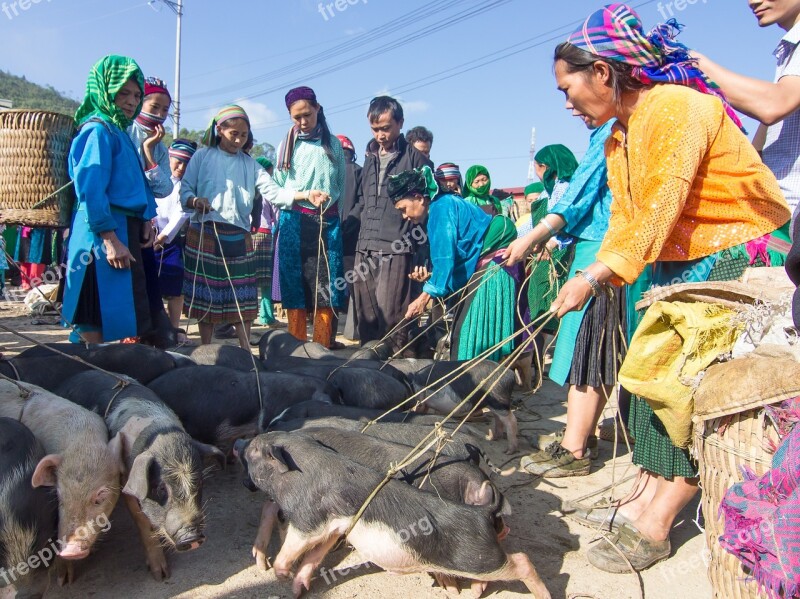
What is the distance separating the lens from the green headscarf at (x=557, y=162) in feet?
17.2

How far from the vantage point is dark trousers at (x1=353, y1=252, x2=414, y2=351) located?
21.2 ft

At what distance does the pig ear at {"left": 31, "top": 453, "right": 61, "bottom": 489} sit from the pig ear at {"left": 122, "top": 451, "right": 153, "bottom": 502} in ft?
0.97

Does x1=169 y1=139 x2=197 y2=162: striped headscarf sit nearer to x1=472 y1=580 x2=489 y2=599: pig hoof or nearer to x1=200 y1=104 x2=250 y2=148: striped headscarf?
x1=200 y1=104 x2=250 y2=148: striped headscarf

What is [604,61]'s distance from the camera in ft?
7.64

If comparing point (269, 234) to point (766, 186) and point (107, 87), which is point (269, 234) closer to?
point (107, 87)

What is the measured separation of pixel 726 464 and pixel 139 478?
2373 mm

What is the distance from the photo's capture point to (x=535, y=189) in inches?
362

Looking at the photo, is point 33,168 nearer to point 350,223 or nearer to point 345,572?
point 345,572

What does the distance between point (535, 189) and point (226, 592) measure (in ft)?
25.7

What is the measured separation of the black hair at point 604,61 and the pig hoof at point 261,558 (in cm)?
257

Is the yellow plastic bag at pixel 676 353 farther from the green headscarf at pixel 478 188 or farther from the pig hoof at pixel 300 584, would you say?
the green headscarf at pixel 478 188

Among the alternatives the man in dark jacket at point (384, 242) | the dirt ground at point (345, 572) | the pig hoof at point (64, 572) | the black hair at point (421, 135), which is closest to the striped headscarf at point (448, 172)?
the black hair at point (421, 135)

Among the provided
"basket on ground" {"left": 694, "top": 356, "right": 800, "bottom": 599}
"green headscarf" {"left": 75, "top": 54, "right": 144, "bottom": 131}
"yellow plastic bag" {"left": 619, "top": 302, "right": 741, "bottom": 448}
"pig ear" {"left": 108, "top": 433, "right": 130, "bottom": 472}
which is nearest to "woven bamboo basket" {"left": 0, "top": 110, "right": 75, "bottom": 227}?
"green headscarf" {"left": 75, "top": 54, "right": 144, "bottom": 131}

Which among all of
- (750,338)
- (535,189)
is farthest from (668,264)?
(535,189)
